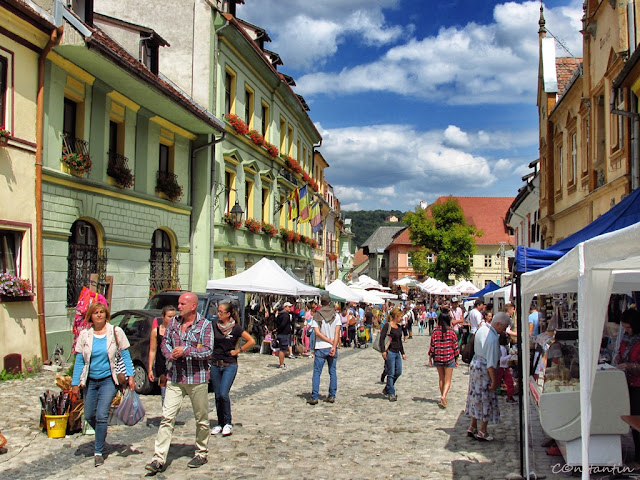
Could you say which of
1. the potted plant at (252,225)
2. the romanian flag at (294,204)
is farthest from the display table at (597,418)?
the romanian flag at (294,204)

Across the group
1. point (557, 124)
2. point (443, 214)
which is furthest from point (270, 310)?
point (443, 214)

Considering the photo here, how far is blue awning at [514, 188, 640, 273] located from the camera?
684 centimetres

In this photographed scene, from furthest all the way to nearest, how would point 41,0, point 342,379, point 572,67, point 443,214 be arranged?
point 443,214
point 572,67
point 342,379
point 41,0

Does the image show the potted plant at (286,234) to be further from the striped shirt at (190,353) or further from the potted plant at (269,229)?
the striped shirt at (190,353)

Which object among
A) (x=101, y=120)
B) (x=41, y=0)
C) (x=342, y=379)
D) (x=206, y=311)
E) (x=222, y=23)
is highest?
(x=222, y=23)

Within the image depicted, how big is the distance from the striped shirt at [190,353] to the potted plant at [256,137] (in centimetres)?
1962

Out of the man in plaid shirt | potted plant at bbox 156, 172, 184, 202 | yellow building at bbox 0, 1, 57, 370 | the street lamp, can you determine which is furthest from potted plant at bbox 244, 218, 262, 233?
the man in plaid shirt

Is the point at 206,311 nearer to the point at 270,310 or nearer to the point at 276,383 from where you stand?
the point at 276,383

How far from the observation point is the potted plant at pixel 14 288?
39.6ft

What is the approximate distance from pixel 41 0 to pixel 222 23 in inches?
384

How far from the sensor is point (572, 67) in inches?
1096

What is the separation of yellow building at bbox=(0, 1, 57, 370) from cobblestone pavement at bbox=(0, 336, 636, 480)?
105 centimetres

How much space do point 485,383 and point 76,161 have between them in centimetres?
1044

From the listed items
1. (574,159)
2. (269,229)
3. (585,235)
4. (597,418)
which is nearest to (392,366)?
(585,235)
